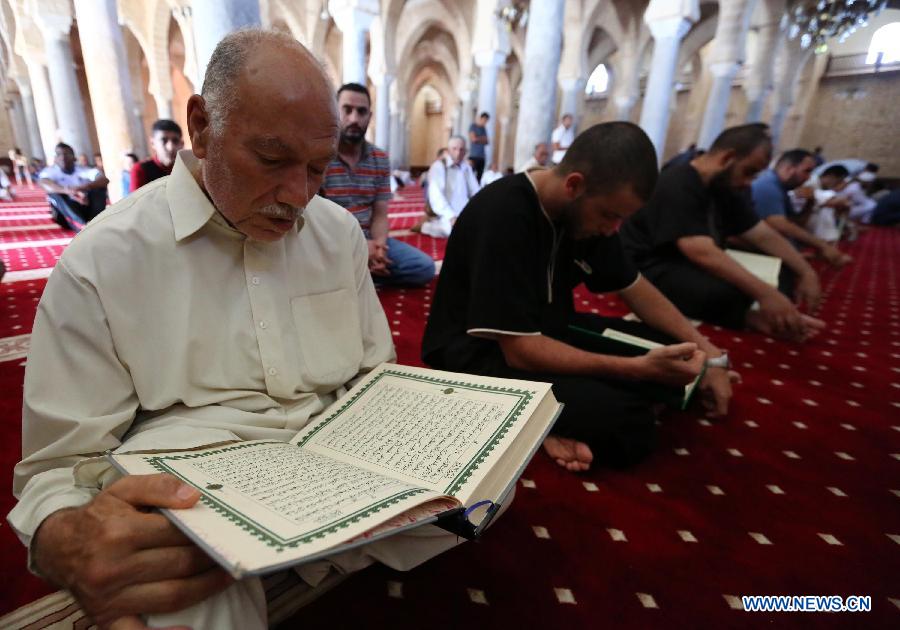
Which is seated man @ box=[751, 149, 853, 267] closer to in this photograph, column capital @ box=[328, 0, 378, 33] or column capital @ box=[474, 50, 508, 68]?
column capital @ box=[328, 0, 378, 33]

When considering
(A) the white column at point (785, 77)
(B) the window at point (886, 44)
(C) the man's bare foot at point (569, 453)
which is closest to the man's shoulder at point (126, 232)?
(C) the man's bare foot at point (569, 453)

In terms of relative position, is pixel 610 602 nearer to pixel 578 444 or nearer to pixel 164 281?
pixel 578 444

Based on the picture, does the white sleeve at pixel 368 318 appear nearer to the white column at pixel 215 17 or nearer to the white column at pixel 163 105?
the white column at pixel 215 17

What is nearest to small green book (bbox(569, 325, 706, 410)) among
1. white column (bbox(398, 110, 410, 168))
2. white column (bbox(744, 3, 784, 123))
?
white column (bbox(744, 3, 784, 123))

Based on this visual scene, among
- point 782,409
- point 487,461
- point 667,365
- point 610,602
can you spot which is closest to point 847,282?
point 782,409

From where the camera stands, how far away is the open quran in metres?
0.55

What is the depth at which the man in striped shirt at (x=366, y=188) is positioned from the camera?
3.05 metres

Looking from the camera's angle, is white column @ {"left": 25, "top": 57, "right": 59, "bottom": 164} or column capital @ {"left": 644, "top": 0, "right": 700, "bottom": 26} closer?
column capital @ {"left": 644, "top": 0, "right": 700, "bottom": 26}

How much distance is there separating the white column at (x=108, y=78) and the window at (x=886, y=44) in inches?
809

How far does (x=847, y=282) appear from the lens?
185 inches

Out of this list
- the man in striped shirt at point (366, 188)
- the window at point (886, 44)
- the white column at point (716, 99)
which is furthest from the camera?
the window at point (886, 44)

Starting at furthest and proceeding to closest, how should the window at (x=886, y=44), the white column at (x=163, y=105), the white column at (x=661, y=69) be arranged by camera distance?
the window at (x=886, y=44) → the white column at (x=163, y=105) → the white column at (x=661, y=69)

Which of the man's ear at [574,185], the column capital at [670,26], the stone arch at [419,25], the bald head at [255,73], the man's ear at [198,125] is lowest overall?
the man's ear at [574,185]

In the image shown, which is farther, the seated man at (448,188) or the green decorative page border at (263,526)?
the seated man at (448,188)
